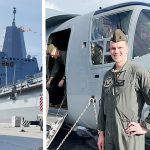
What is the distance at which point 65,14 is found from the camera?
7.91 m

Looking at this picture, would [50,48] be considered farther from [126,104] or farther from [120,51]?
[126,104]

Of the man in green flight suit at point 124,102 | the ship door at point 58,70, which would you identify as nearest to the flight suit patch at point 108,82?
the man in green flight suit at point 124,102

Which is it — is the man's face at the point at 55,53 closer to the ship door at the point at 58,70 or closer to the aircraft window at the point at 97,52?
the ship door at the point at 58,70

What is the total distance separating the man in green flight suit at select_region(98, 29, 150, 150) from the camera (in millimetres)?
2969

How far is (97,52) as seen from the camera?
6070mm

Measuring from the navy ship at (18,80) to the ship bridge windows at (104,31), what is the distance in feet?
7.10

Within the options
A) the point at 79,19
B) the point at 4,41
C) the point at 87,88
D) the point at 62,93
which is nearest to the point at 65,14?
the point at 79,19

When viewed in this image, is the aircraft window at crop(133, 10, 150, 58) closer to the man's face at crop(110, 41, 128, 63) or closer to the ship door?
the ship door

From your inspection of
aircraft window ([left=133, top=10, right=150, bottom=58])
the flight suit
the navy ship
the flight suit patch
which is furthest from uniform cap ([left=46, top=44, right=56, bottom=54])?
the flight suit

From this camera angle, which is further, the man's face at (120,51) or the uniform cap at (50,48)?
the uniform cap at (50,48)

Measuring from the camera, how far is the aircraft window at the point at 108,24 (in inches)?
226

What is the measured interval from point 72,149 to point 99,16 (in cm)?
247

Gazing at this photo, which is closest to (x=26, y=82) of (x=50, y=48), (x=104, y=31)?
(x=104, y=31)

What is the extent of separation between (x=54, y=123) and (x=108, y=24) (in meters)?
1.97
